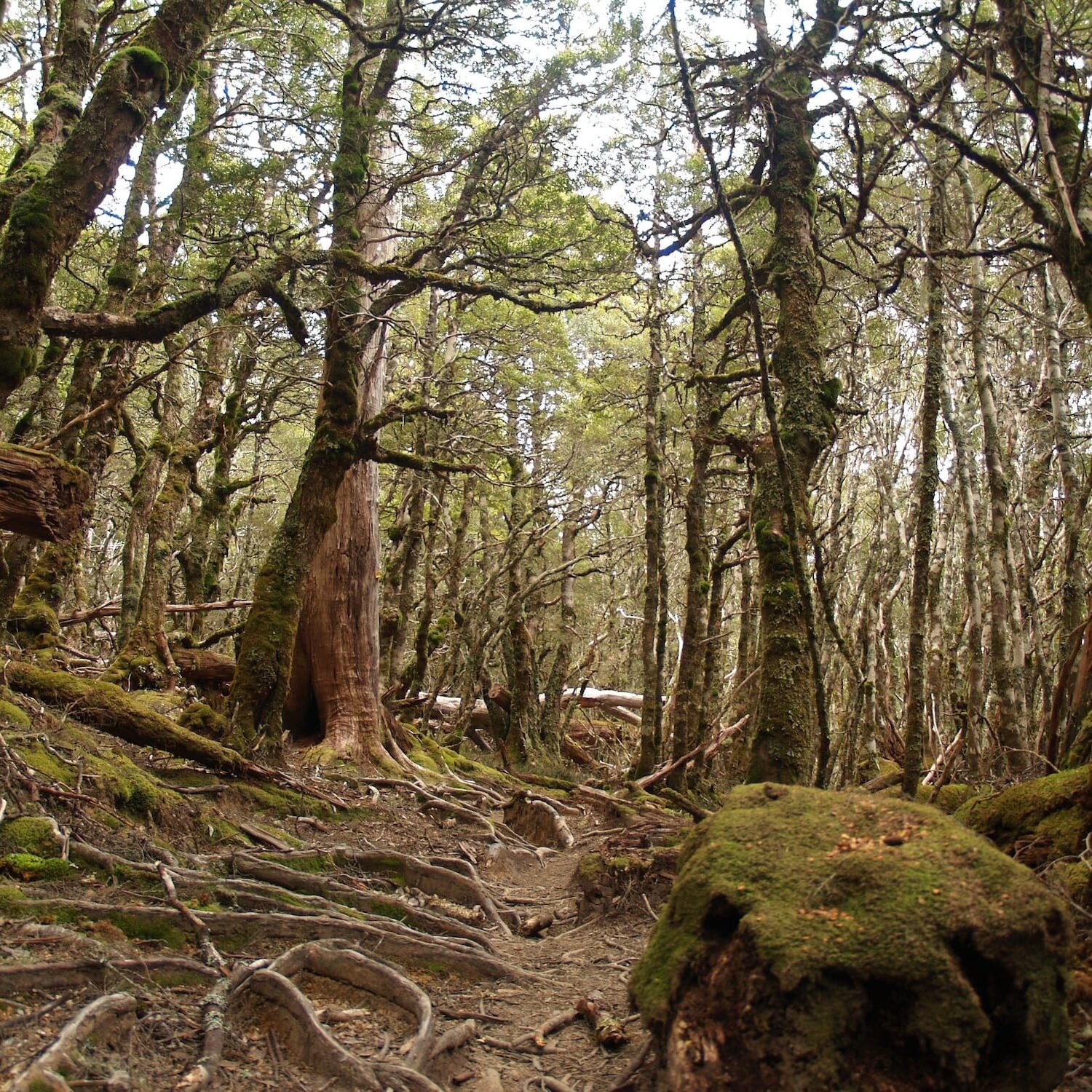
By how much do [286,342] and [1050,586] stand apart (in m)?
14.8

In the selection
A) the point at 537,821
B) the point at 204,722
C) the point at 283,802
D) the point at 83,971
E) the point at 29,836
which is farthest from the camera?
the point at 537,821

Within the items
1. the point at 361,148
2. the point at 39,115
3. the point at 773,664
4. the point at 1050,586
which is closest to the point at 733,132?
the point at 773,664

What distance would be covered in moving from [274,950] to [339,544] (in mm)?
6907

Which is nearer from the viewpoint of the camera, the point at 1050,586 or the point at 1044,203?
the point at 1044,203

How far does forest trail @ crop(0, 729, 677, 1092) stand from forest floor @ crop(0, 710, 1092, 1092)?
0.04ft

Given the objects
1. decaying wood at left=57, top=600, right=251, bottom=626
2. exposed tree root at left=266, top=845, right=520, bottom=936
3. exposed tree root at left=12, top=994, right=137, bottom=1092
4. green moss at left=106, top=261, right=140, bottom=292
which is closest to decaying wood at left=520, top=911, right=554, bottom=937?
exposed tree root at left=266, top=845, right=520, bottom=936

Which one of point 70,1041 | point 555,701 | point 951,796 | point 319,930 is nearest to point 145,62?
point 319,930

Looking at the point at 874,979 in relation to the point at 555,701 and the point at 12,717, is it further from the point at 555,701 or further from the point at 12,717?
the point at 555,701

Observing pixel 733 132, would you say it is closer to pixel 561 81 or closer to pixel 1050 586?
pixel 561 81

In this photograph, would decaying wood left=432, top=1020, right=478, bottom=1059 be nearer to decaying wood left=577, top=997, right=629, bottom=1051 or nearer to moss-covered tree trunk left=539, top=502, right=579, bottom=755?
decaying wood left=577, top=997, right=629, bottom=1051

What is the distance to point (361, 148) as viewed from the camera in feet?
28.6

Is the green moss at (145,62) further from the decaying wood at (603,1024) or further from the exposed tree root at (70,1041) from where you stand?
the decaying wood at (603,1024)

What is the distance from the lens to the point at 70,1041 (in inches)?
92.0

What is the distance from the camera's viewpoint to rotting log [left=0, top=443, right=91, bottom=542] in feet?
15.2
